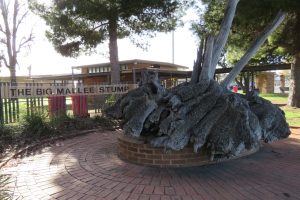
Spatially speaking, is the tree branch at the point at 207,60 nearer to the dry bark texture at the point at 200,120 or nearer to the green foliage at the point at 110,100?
the dry bark texture at the point at 200,120

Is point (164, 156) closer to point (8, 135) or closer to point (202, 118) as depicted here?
point (202, 118)

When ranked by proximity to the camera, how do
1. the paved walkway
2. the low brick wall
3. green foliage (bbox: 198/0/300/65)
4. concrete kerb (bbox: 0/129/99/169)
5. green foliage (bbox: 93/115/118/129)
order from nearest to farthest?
the paved walkway, the low brick wall, concrete kerb (bbox: 0/129/99/169), green foliage (bbox: 93/115/118/129), green foliage (bbox: 198/0/300/65)

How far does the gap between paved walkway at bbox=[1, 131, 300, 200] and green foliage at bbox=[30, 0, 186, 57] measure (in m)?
7.05

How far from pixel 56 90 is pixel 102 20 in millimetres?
4017

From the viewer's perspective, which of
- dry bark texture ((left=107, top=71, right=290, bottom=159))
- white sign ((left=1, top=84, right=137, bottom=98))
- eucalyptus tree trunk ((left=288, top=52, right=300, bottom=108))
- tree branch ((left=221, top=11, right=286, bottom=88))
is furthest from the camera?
eucalyptus tree trunk ((left=288, top=52, right=300, bottom=108))

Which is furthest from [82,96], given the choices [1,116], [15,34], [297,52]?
[15,34]

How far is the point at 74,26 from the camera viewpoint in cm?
1269

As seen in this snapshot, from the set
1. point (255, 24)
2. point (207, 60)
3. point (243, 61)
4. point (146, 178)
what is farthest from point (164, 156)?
point (255, 24)

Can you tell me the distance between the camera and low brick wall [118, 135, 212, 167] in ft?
15.7

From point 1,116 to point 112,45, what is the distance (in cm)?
646

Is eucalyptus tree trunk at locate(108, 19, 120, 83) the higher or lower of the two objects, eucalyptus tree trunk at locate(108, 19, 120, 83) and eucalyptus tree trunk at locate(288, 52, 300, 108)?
the higher

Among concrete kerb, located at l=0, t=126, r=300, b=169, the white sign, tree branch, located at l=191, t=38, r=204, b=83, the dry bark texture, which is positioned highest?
tree branch, located at l=191, t=38, r=204, b=83

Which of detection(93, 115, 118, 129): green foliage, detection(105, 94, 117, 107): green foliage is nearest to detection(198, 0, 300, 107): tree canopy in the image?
detection(105, 94, 117, 107): green foliage

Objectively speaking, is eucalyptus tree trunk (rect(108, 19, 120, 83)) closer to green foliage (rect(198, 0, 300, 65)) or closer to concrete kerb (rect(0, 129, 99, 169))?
green foliage (rect(198, 0, 300, 65))
